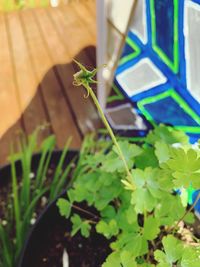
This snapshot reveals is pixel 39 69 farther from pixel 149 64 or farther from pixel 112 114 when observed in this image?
pixel 149 64

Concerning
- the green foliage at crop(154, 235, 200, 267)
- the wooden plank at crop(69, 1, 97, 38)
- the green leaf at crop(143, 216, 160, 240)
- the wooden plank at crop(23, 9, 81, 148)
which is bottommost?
the wooden plank at crop(23, 9, 81, 148)

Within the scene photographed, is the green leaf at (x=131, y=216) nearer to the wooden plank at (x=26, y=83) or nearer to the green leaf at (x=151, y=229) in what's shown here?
the green leaf at (x=151, y=229)

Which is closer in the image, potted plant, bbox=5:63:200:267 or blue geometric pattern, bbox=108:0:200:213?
potted plant, bbox=5:63:200:267

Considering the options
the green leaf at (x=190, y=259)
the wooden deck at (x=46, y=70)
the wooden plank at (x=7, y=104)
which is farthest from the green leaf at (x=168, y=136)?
the wooden plank at (x=7, y=104)

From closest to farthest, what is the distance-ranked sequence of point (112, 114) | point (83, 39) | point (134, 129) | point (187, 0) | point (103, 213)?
point (187, 0) → point (103, 213) → point (134, 129) → point (112, 114) → point (83, 39)

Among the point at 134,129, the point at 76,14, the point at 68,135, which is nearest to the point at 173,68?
the point at 134,129

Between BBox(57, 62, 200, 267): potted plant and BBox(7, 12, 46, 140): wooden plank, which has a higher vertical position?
BBox(57, 62, 200, 267): potted plant

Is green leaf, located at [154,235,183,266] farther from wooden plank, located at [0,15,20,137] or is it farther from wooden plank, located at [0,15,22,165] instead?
wooden plank, located at [0,15,20,137]

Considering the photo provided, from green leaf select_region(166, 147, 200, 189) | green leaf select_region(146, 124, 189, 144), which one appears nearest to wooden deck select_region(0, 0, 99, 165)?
green leaf select_region(146, 124, 189, 144)
